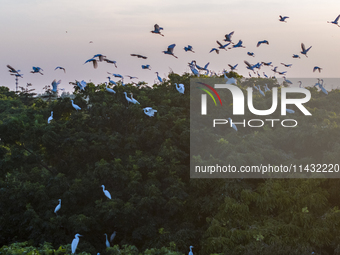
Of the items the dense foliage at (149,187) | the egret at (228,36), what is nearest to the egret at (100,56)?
the dense foliage at (149,187)

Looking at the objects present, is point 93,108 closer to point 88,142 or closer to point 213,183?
point 88,142

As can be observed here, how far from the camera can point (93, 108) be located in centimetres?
1449

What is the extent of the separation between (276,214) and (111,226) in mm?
5008

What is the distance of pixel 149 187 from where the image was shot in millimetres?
11422

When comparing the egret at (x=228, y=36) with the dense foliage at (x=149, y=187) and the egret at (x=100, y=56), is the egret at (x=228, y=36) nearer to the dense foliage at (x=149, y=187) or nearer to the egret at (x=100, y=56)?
the dense foliage at (x=149, y=187)

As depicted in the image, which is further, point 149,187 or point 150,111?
point 150,111

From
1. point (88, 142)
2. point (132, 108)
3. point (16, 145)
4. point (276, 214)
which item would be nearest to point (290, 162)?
point (276, 214)

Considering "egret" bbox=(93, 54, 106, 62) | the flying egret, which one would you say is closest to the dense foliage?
the flying egret

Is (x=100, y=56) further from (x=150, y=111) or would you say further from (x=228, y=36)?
(x=228, y=36)

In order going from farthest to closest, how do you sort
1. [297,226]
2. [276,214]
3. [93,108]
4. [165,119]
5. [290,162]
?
[93,108]
[165,119]
[290,162]
[276,214]
[297,226]

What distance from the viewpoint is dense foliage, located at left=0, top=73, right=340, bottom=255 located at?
984cm

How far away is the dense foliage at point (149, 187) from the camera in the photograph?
32.3 ft

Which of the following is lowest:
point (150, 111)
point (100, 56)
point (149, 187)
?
point (149, 187)

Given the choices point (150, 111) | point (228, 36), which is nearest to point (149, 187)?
point (150, 111)
